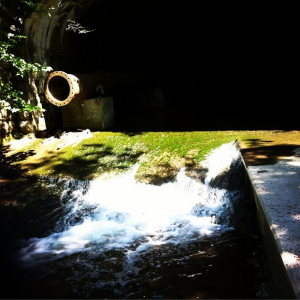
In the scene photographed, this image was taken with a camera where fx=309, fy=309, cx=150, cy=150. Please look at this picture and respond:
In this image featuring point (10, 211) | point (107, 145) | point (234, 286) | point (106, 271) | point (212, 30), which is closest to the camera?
point (234, 286)

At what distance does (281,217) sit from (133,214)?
2488 mm

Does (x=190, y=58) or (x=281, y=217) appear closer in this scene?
(x=281, y=217)

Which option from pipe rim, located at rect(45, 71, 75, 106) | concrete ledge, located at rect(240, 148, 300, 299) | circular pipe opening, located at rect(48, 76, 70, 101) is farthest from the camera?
circular pipe opening, located at rect(48, 76, 70, 101)

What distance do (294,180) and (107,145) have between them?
412 cm

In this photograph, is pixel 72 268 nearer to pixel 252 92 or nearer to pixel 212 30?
pixel 252 92

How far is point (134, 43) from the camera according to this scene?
13531 mm

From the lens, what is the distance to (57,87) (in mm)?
7613

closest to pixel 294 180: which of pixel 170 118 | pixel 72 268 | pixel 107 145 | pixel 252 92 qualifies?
pixel 72 268

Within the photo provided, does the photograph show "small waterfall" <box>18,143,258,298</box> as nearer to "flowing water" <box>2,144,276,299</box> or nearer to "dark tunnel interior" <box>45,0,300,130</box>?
"flowing water" <box>2,144,276,299</box>

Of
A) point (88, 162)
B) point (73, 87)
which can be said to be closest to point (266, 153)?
point (88, 162)

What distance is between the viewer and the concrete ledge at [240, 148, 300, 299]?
7.05 ft

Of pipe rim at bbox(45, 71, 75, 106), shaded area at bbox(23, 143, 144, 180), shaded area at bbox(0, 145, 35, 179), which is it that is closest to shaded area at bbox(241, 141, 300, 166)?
shaded area at bbox(23, 143, 144, 180)

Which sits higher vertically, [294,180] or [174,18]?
[174,18]

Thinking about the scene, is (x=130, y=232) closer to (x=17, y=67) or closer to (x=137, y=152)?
(x=137, y=152)
